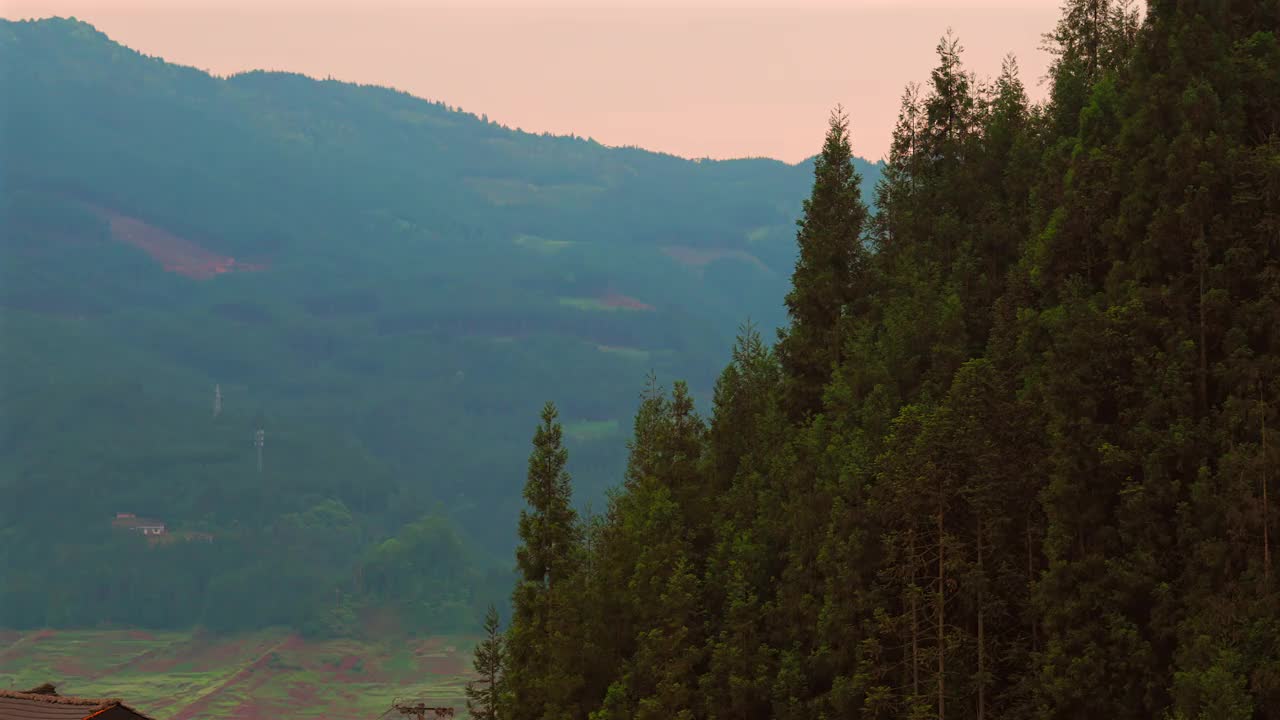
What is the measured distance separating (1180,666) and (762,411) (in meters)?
39.4

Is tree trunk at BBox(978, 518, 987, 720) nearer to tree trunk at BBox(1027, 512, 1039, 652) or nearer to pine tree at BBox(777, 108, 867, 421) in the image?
tree trunk at BBox(1027, 512, 1039, 652)

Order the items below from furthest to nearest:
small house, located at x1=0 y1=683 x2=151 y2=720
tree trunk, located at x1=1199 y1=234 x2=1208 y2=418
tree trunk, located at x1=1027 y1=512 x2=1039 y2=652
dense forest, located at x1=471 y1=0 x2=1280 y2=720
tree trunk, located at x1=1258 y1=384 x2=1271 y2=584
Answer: tree trunk, located at x1=1027 y1=512 x2=1039 y2=652 < tree trunk, located at x1=1199 y1=234 x2=1208 y2=418 < dense forest, located at x1=471 y1=0 x2=1280 y2=720 < small house, located at x1=0 y1=683 x2=151 y2=720 < tree trunk, located at x1=1258 y1=384 x2=1271 y2=584

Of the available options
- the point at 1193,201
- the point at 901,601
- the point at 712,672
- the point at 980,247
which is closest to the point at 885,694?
the point at 901,601

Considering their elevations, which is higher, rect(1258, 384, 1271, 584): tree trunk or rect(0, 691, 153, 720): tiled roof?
rect(1258, 384, 1271, 584): tree trunk

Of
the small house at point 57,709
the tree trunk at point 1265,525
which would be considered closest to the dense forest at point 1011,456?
the tree trunk at point 1265,525

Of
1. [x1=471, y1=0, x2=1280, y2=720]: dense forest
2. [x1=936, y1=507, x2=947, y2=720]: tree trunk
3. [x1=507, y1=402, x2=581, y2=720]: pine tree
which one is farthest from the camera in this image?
[x1=507, y1=402, x2=581, y2=720]: pine tree

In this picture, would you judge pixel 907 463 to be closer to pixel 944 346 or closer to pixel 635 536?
pixel 944 346

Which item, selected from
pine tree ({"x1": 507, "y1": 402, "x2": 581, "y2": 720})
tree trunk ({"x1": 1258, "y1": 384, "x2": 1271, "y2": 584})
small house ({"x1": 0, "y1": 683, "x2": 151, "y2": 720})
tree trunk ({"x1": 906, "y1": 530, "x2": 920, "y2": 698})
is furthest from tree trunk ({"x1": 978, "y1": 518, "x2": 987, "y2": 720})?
small house ({"x1": 0, "y1": 683, "x2": 151, "y2": 720})

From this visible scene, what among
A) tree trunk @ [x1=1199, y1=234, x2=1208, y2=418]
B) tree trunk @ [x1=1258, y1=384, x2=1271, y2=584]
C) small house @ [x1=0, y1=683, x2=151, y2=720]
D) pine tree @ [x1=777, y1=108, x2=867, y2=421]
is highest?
pine tree @ [x1=777, y1=108, x2=867, y2=421]

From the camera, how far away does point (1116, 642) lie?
60.2m

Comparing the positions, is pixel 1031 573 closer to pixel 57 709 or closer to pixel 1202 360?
pixel 1202 360

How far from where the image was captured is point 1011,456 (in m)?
66.1

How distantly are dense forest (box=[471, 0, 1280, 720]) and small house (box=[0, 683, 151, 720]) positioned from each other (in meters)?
25.8

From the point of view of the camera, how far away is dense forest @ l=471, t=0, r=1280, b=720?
198ft
